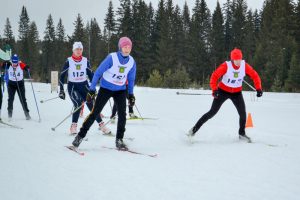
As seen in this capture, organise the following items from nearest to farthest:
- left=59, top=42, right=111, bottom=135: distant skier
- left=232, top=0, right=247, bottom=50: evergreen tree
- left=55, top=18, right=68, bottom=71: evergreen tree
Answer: left=59, top=42, right=111, bottom=135: distant skier
left=232, top=0, right=247, bottom=50: evergreen tree
left=55, top=18, right=68, bottom=71: evergreen tree

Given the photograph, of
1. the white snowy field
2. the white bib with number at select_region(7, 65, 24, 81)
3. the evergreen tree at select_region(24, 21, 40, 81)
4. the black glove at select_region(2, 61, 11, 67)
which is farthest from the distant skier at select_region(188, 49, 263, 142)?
the evergreen tree at select_region(24, 21, 40, 81)

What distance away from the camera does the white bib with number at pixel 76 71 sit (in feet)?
24.4

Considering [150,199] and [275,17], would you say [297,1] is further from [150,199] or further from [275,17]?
[150,199]

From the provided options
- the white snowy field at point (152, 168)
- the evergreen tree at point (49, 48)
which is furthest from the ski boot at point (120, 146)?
the evergreen tree at point (49, 48)

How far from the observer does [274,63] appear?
117ft

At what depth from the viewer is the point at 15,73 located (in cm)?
961

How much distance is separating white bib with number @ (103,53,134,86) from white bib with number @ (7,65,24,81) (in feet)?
16.5

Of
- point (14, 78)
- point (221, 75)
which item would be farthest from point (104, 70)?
point (14, 78)

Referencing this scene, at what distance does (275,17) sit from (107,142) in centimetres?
4006

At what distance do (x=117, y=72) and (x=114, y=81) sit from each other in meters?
0.17

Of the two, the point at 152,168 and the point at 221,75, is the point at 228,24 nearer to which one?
the point at 221,75

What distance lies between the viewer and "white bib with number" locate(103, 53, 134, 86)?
17.9ft

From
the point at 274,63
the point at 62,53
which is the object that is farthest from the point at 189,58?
the point at 62,53

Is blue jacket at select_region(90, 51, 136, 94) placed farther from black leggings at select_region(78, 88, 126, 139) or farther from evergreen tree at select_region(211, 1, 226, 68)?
evergreen tree at select_region(211, 1, 226, 68)
